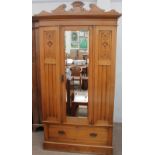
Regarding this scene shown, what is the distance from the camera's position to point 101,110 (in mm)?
2578

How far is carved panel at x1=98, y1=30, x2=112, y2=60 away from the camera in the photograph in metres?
2.43

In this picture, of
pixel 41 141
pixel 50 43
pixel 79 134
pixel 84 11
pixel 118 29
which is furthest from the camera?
pixel 118 29

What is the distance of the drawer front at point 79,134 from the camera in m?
2.63

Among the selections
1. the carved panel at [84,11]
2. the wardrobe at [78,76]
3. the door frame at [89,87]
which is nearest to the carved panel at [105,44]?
the wardrobe at [78,76]

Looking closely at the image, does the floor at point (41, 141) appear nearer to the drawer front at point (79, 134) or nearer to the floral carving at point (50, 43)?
the drawer front at point (79, 134)

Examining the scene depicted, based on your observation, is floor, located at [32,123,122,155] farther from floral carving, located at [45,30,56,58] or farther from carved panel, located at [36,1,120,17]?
carved panel, located at [36,1,120,17]

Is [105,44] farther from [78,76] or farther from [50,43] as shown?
[50,43]

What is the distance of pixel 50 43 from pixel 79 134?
130cm

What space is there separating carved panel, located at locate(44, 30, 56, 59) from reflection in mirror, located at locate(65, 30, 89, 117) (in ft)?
0.56

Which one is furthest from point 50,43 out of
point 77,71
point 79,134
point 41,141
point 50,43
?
point 41,141

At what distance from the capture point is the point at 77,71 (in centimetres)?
258
